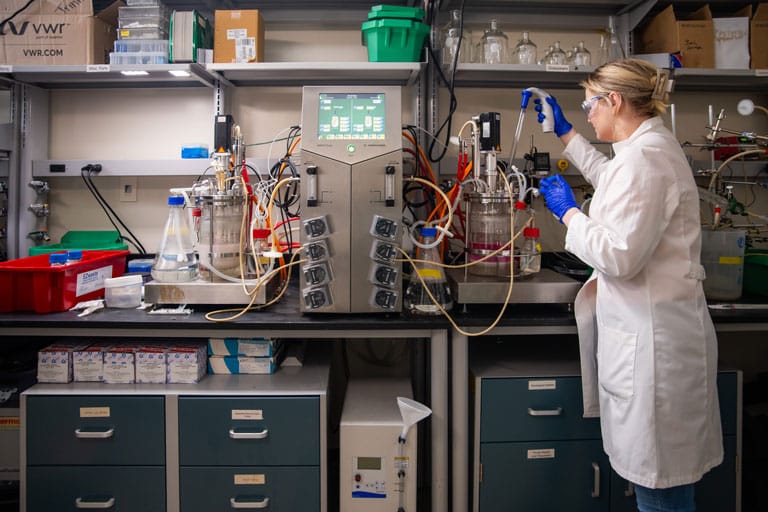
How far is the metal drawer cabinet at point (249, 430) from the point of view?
151 cm

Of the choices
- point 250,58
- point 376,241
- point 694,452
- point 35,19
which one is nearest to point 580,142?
point 376,241

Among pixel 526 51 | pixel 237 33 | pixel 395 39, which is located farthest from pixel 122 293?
pixel 526 51

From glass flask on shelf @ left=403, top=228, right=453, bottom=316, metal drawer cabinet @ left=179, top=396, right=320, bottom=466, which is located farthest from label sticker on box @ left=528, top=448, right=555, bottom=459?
metal drawer cabinet @ left=179, top=396, right=320, bottom=466

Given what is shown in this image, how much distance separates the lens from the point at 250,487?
1522 mm

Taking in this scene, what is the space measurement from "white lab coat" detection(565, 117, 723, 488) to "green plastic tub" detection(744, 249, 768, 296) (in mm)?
821

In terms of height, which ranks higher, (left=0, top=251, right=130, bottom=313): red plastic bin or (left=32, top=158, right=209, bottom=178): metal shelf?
(left=32, top=158, right=209, bottom=178): metal shelf

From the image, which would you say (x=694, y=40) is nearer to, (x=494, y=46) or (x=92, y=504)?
(x=494, y=46)

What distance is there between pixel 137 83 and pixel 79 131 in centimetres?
38

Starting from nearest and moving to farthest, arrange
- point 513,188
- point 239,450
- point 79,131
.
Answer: point 239,450, point 513,188, point 79,131

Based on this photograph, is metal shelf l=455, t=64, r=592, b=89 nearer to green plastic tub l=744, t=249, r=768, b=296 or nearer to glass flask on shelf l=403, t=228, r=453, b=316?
glass flask on shelf l=403, t=228, r=453, b=316

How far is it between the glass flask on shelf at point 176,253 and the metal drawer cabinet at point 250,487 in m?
0.62

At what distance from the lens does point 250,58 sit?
203cm

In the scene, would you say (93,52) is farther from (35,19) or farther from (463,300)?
(463,300)

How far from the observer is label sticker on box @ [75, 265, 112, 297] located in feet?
5.57
